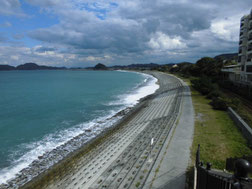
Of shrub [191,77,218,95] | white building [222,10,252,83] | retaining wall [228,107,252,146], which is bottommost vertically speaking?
retaining wall [228,107,252,146]

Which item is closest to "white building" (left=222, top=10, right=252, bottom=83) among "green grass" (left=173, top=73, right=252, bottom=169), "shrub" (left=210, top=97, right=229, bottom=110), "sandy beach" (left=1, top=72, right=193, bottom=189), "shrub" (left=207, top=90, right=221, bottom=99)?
"shrub" (left=207, top=90, right=221, bottom=99)

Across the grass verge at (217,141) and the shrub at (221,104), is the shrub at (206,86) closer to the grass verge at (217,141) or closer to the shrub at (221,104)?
the shrub at (221,104)

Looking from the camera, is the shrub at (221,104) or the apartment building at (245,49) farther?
the apartment building at (245,49)

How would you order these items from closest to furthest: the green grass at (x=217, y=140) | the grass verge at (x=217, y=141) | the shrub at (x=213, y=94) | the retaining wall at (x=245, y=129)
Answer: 1. the grass verge at (x=217, y=141)
2. the green grass at (x=217, y=140)
3. the retaining wall at (x=245, y=129)
4. the shrub at (x=213, y=94)

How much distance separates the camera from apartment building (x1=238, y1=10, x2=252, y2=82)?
3997 cm

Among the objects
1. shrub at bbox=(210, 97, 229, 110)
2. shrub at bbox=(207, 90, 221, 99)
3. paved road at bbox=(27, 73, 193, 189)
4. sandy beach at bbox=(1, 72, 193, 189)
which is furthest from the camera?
shrub at bbox=(207, 90, 221, 99)

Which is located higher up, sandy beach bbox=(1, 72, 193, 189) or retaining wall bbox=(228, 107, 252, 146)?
retaining wall bbox=(228, 107, 252, 146)

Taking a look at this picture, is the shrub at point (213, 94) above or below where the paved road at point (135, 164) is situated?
above

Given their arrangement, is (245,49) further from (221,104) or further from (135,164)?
(135,164)

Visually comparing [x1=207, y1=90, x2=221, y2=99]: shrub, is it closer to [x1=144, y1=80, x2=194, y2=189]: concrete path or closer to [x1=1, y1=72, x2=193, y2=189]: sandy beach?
[x1=1, y1=72, x2=193, y2=189]: sandy beach

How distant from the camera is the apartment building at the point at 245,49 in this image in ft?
131

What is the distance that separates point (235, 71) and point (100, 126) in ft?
139

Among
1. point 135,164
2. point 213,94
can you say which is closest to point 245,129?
point 135,164

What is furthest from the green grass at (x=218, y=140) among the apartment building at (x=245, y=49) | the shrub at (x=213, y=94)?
the apartment building at (x=245, y=49)
